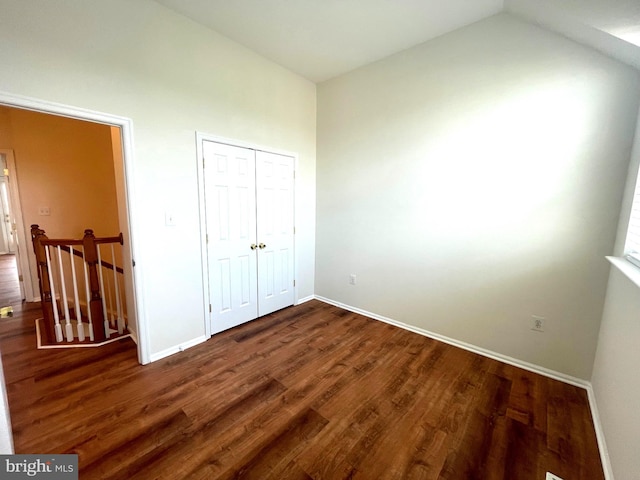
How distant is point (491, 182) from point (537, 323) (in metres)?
1.28

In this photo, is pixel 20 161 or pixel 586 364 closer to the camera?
pixel 586 364

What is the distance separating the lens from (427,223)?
2711 millimetres

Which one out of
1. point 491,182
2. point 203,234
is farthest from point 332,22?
point 203,234

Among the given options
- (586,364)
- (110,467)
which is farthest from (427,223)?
(110,467)

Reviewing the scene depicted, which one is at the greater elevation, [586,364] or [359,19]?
[359,19]

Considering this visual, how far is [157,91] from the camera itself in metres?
2.13

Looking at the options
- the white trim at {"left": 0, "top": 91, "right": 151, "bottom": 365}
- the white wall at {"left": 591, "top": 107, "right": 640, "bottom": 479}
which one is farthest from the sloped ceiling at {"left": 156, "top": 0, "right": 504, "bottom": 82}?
the white wall at {"left": 591, "top": 107, "right": 640, "bottom": 479}

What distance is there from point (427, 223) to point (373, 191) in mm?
739

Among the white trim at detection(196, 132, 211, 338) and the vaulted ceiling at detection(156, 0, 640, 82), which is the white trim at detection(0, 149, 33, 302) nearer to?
the white trim at detection(196, 132, 211, 338)

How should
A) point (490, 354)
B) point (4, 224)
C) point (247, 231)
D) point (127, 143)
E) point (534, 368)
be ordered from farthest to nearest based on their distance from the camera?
point (4, 224) < point (247, 231) < point (490, 354) < point (534, 368) < point (127, 143)

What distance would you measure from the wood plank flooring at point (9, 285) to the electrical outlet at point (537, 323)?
6183 mm

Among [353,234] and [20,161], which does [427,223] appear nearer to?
[353,234]

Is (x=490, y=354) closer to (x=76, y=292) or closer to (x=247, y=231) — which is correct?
(x=247, y=231)

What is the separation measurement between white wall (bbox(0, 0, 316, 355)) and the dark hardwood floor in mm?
505
